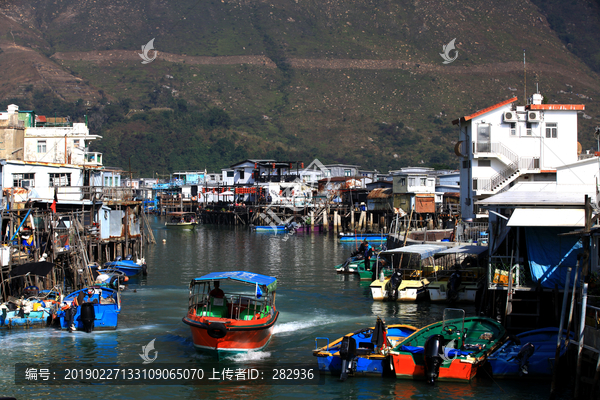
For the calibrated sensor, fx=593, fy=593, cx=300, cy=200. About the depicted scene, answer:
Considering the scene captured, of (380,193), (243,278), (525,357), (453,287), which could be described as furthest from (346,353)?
(380,193)

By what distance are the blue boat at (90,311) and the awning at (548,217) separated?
58.7ft

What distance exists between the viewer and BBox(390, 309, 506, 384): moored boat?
2016 cm

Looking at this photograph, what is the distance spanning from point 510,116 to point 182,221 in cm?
6779

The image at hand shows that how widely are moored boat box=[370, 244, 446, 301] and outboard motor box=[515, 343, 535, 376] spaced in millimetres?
13501

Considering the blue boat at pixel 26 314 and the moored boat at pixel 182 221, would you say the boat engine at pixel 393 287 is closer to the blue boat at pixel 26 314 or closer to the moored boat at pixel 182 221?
the blue boat at pixel 26 314

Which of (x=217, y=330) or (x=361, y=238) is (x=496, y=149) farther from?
(x=217, y=330)

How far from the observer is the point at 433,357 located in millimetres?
20047

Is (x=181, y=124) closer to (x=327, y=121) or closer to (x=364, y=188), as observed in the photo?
(x=327, y=121)

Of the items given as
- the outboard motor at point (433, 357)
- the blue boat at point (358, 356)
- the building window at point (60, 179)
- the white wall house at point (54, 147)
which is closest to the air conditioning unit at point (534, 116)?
the blue boat at point (358, 356)

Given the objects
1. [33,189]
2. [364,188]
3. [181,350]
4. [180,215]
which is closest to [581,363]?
Answer: [181,350]

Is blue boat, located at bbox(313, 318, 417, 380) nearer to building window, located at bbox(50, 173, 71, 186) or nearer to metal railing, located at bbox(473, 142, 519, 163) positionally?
metal railing, located at bbox(473, 142, 519, 163)

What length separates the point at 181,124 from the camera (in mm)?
189125

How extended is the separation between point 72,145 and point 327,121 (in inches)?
5393

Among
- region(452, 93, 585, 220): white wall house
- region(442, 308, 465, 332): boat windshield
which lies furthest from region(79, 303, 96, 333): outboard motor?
region(452, 93, 585, 220): white wall house
